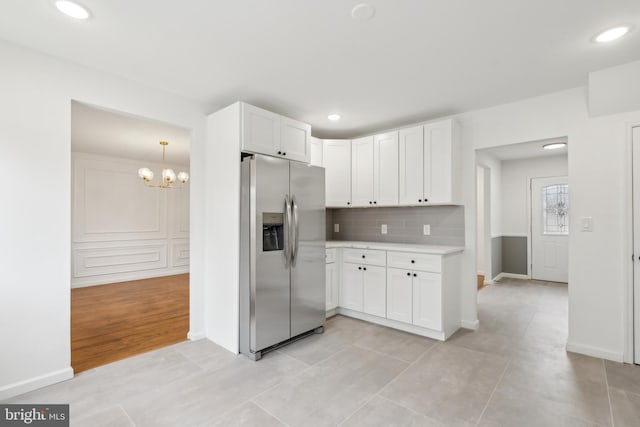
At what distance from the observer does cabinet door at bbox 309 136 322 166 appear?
4.20 metres

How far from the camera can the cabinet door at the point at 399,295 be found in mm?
3408

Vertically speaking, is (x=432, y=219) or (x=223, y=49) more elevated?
(x=223, y=49)

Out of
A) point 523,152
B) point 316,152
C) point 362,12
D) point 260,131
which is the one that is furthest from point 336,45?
Answer: point 523,152

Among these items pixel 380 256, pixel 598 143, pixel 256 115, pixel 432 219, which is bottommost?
pixel 380 256

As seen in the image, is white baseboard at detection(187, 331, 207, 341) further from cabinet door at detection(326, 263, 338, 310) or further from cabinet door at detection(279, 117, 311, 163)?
cabinet door at detection(279, 117, 311, 163)

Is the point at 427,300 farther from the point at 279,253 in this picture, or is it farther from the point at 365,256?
the point at 279,253

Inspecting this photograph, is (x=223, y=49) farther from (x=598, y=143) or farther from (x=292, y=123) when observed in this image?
(x=598, y=143)

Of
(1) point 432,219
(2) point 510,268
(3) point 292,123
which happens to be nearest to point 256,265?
(3) point 292,123

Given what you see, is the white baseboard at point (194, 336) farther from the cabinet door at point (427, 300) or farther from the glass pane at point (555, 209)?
the glass pane at point (555, 209)

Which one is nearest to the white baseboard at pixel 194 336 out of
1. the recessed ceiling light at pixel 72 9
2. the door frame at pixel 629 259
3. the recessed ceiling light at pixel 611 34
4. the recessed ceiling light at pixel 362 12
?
the recessed ceiling light at pixel 72 9

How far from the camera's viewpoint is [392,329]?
356 cm

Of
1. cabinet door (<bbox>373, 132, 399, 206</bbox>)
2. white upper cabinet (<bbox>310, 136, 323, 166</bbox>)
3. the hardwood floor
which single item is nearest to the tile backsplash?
cabinet door (<bbox>373, 132, 399, 206</bbox>)

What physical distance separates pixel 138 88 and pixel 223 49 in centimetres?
109

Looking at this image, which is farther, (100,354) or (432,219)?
(432,219)
